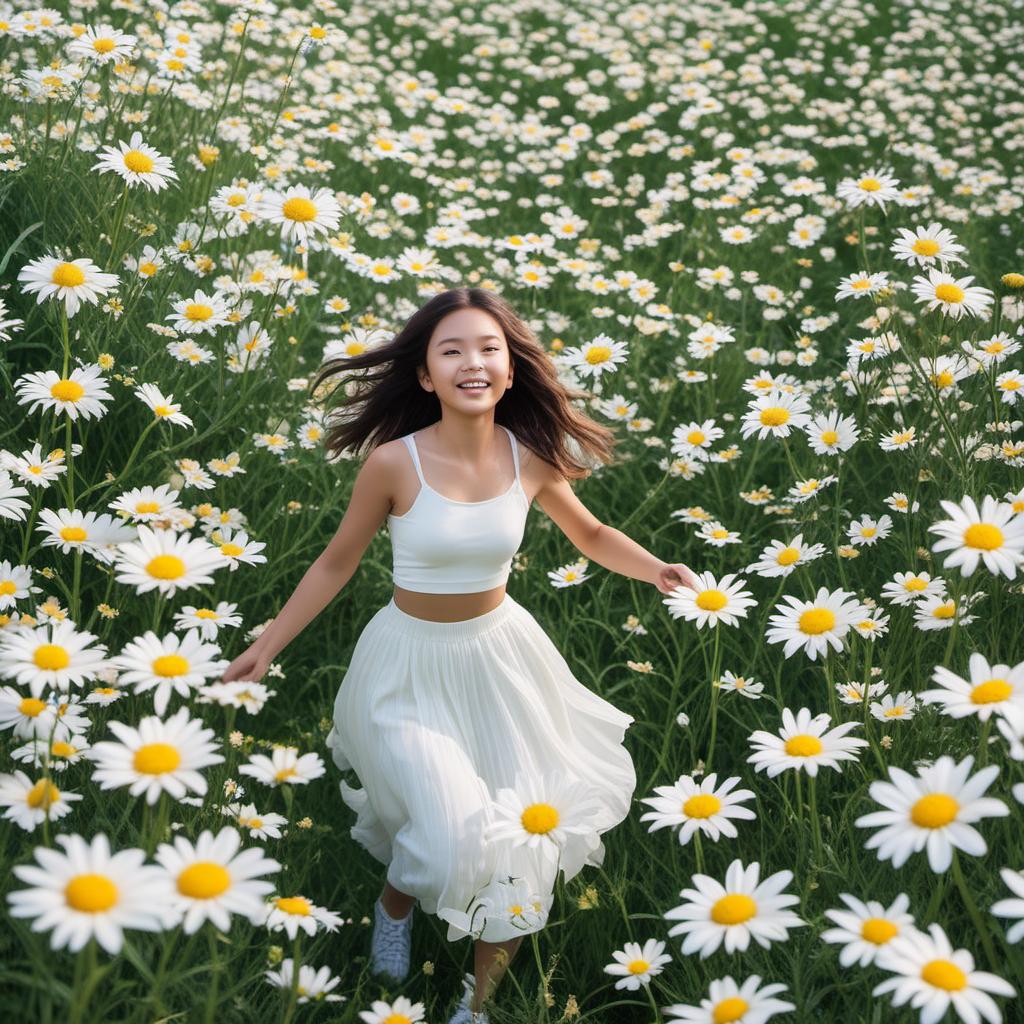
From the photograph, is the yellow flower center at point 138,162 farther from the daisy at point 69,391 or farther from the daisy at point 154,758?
the daisy at point 154,758

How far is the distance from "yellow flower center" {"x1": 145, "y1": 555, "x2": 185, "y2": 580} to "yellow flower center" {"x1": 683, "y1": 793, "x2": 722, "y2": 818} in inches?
36.3

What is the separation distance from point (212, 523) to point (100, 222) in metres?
1.23

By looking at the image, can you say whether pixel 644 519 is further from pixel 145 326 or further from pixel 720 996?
pixel 720 996

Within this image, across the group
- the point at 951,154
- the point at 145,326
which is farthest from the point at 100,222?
the point at 951,154

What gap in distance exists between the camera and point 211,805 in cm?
237

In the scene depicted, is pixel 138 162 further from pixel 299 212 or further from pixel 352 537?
pixel 352 537

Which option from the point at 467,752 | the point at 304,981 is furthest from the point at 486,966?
the point at 304,981

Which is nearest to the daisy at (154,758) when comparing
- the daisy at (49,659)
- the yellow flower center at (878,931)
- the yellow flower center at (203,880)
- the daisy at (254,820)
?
the yellow flower center at (203,880)

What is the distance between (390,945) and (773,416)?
5.12ft

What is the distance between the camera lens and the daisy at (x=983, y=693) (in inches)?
70.9

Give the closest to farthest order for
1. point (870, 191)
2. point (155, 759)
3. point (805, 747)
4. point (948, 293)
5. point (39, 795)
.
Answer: point (155, 759), point (39, 795), point (805, 747), point (948, 293), point (870, 191)

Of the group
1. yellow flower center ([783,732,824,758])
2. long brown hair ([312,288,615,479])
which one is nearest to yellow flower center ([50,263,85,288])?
long brown hair ([312,288,615,479])

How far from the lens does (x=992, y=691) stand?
1847 mm

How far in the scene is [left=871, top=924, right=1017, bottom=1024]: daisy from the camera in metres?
1.50
